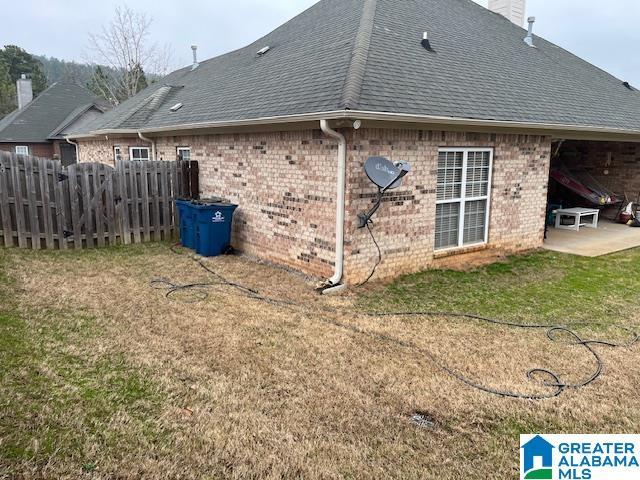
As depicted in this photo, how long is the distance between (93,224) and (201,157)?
261 cm

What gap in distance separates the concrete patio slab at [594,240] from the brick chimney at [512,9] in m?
7.00

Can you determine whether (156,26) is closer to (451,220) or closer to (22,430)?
(451,220)

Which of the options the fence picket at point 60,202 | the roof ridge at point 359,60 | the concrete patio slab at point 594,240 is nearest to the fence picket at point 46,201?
the fence picket at point 60,202

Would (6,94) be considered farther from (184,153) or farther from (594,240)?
(594,240)

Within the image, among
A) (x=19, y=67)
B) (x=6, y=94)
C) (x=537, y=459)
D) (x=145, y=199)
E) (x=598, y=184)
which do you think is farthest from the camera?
(x=19, y=67)

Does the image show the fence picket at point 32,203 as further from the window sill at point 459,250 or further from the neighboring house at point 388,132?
the window sill at point 459,250

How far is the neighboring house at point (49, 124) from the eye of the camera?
27859 mm

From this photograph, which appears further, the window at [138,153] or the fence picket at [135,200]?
the window at [138,153]

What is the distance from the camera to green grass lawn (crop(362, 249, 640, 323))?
6246 millimetres

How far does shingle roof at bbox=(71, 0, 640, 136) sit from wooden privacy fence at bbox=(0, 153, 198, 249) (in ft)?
→ 5.19

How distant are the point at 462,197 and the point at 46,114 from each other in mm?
30133

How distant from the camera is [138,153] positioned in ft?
49.2

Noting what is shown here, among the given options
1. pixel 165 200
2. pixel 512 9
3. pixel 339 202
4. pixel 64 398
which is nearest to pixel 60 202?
pixel 165 200

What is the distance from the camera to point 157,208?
1011 cm
